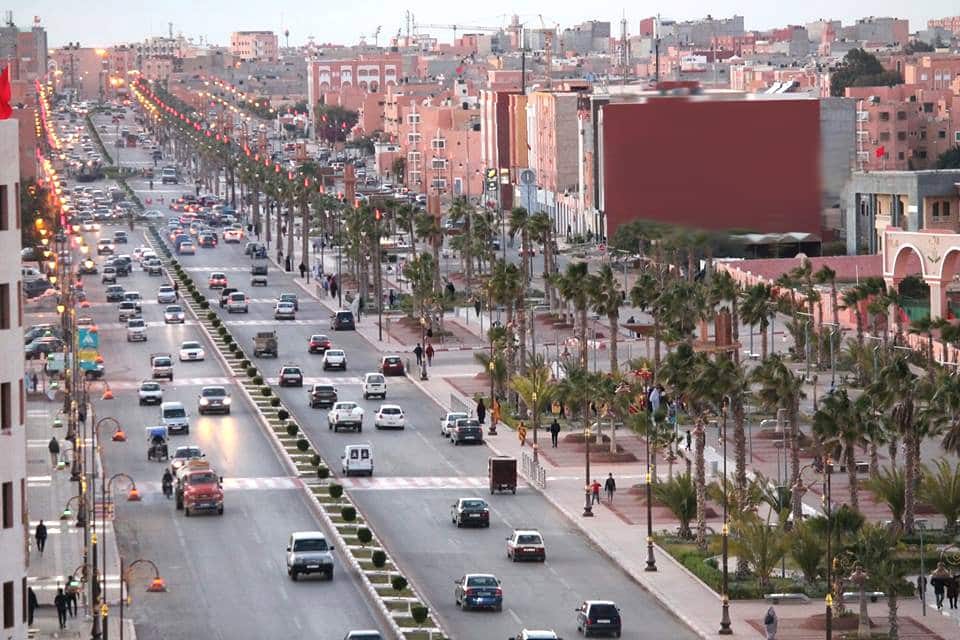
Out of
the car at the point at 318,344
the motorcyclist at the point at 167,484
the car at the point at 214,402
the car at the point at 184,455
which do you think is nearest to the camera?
the motorcyclist at the point at 167,484

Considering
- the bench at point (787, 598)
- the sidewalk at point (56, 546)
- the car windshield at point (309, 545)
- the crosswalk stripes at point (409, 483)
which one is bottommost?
the crosswalk stripes at point (409, 483)

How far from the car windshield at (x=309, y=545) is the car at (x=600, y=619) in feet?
40.0

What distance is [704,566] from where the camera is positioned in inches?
3127

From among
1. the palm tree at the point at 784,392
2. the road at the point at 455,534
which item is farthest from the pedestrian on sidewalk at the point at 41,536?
the palm tree at the point at 784,392

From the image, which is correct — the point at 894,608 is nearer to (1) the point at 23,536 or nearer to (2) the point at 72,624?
(2) the point at 72,624

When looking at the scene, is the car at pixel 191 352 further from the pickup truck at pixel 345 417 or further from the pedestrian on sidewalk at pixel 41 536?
the pedestrian on sidewalk at pixel 41 536

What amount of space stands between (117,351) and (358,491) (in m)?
53.2

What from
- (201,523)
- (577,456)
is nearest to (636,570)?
(201,523)

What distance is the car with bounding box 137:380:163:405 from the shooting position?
123000 millimetres

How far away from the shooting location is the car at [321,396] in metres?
122

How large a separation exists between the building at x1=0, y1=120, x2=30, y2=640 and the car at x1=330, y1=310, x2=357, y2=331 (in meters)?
110

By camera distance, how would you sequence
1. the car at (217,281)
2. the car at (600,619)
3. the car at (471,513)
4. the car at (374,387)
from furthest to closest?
the car at (217,281) → the car at (374,387) → the car at (471,513) → the car at (600,619)

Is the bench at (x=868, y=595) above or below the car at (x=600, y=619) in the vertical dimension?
below

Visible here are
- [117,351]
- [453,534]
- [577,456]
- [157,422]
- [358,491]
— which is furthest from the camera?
[117,351]
